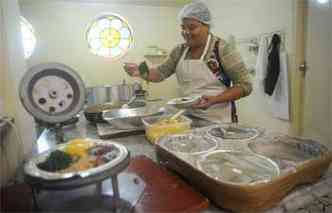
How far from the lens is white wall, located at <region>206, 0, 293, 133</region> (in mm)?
2565

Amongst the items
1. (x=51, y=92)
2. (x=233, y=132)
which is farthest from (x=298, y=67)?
(x=51, y=92)

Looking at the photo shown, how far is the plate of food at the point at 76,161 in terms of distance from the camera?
48cm

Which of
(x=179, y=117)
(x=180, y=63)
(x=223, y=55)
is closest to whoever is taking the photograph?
(x=179, y=117)

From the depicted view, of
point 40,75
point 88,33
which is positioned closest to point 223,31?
point 88,33

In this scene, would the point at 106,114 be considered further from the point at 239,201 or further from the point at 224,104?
the point at 239,201

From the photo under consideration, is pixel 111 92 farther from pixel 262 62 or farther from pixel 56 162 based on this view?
pixel 56 162

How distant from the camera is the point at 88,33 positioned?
3.82 meters

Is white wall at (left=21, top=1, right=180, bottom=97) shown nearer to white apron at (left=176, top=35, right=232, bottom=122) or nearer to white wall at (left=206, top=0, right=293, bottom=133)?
white wall at (left=206, top=0, right=293, bottom=133)

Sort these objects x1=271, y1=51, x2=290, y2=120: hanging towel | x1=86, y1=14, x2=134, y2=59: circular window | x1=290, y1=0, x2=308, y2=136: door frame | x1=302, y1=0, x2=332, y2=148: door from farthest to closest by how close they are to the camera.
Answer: x1=86, y1=14, x2=134, y2=59: circular window
x1=271, y1=51, x2=290, y2=120: hanging towel
x1=290, y1=0, x2=308, y2=136: door frame
x1=302, y1=0, x2=332, y2=148: door

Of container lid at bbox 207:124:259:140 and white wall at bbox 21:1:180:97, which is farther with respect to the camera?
white wall at bbox 21:1:180:97

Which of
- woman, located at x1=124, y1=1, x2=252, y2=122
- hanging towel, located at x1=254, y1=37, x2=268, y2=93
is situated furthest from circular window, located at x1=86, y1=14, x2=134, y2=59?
woman, located at x1=124, y1=1, x2=252, y2=122

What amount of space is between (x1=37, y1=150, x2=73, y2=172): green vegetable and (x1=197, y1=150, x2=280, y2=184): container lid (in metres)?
0.31

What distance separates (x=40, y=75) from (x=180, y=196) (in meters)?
0.54

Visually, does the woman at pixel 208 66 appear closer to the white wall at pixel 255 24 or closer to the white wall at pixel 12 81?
the white wall at pixel 12 81
